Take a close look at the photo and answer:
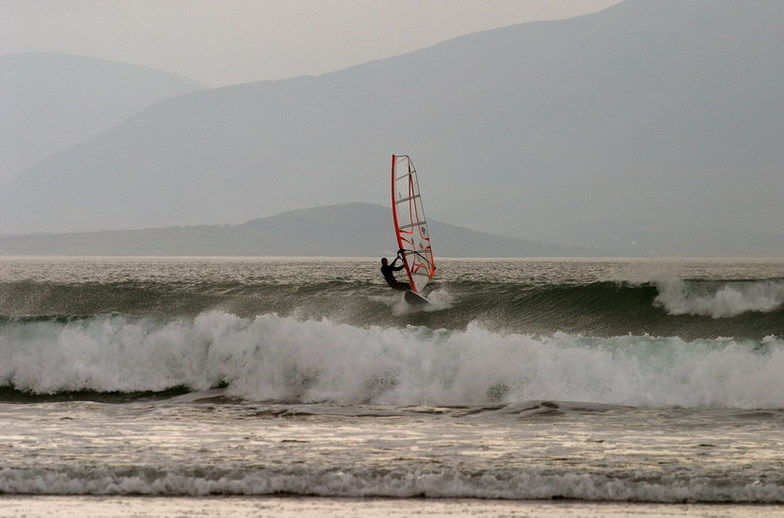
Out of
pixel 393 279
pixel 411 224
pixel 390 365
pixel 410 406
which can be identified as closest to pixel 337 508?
pixel 410 406

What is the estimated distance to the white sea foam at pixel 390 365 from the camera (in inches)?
650

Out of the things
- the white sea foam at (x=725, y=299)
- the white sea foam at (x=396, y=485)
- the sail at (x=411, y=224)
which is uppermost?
the sail at (x=411, y=224)

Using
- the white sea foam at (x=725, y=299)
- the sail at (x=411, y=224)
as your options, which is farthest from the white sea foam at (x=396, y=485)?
the sail at (x=411, y=224)

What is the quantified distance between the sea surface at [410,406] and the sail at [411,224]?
100cm

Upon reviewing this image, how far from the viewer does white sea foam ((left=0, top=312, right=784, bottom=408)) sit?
1652 centimetres

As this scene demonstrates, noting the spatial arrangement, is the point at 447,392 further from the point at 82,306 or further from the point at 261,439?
the point at 82,306

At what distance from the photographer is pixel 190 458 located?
10.5 metres

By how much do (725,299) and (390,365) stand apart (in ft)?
33.1

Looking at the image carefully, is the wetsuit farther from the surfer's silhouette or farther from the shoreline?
the shoreline

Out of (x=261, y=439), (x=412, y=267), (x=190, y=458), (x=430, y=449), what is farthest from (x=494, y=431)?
(x=412, y=267)

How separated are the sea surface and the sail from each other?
997 millimetres

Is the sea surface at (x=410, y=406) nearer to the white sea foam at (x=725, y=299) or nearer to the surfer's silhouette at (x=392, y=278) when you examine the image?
the white sea foam at (x=725, y=299)

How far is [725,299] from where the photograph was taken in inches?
953

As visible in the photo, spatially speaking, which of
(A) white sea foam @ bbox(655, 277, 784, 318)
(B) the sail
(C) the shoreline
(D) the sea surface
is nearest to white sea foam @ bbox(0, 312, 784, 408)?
(D) the sea surface
